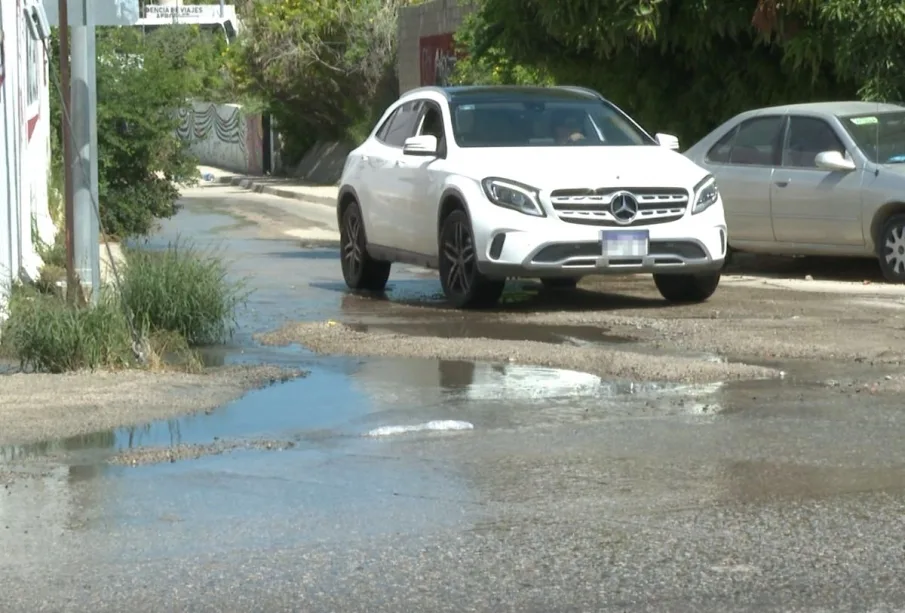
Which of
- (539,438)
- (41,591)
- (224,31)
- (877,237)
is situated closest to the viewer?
(41,591)

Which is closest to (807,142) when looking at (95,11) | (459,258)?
(459,258)

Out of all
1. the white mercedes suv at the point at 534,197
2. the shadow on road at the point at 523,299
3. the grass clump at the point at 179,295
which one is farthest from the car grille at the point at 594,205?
the grass clump at the point at 179,295

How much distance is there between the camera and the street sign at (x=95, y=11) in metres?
10.6

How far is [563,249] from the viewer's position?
12.3 m

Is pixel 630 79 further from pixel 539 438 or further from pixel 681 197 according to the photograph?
pixel 539 438

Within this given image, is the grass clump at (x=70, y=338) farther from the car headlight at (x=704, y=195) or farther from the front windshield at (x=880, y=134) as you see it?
the front windshield at (x=880, y=134)

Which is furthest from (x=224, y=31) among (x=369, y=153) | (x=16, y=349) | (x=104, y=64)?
(x=16, y=349)

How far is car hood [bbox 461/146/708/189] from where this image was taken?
40.6 feet

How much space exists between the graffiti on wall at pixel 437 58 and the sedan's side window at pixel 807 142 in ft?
57.0

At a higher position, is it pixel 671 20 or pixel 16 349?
pixel 671 20

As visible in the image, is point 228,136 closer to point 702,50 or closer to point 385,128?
point 702,50

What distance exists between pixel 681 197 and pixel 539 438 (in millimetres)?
5278

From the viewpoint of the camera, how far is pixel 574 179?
1234 centimetres

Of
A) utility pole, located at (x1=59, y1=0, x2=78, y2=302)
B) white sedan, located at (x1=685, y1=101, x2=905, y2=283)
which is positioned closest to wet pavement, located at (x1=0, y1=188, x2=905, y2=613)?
utility pole, located at (x1=59, y1=0, x2=78, y2=302)
